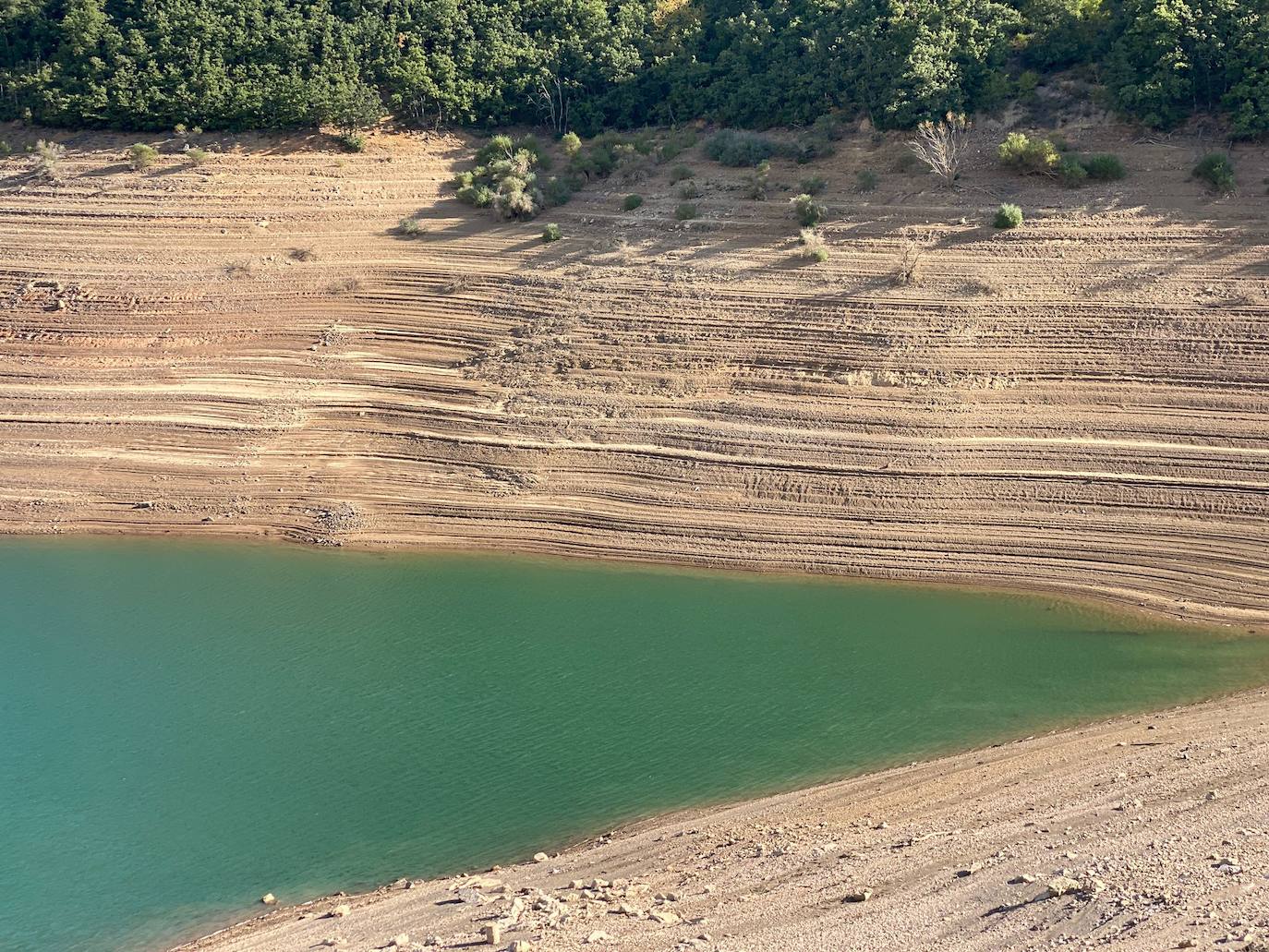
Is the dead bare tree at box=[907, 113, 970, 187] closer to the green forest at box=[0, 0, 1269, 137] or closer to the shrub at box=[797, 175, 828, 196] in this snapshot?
the green forest at box=[0, 0, 1269, 137]

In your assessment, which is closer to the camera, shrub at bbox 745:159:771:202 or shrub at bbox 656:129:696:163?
shrub at bbox 745:159:771:202

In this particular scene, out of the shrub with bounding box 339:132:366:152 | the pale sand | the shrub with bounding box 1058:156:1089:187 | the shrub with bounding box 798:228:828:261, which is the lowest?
the pale sand

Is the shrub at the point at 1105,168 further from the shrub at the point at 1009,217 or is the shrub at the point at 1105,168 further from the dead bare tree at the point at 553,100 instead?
the dead bare tree at the point at 553,100

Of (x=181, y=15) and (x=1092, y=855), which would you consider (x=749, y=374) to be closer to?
(x=1092, y=855)

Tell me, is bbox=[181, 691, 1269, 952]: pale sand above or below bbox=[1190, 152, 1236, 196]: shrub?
below

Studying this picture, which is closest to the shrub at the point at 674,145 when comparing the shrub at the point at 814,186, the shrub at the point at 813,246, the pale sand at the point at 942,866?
the shrub at the point at 814,186

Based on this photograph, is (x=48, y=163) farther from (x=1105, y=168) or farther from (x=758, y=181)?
(x=1105, y=168)

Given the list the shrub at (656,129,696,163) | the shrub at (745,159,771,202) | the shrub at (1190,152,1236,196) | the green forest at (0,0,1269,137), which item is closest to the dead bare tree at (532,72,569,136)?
the green forest at (0,0,1269,137)
